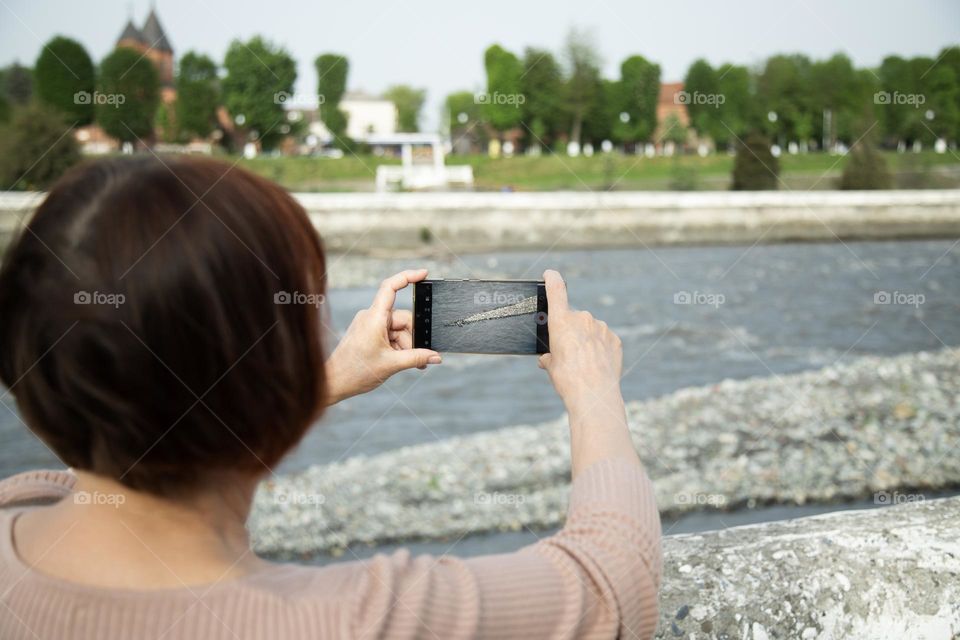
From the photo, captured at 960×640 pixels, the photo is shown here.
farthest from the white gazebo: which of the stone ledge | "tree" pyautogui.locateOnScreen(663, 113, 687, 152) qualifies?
the stone ledge

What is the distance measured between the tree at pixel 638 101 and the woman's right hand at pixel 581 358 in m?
48.5

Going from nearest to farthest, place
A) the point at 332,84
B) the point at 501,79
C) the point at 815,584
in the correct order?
the point at 815,584
the point at 332,84
the point at 501,79

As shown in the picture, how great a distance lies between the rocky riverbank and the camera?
253 inches

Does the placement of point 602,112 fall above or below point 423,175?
above

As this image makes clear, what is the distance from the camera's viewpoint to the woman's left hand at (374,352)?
1054 millimetres

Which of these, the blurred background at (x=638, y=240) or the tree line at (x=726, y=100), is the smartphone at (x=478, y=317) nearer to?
the blurred background at (x=638, y=240)

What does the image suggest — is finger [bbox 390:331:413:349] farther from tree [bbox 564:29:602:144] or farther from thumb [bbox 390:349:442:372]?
tree [bbox 564:29:602:144]

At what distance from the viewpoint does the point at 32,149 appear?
22.3 metres

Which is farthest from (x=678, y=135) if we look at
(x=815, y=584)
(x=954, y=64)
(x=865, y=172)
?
(x=815, y=584)

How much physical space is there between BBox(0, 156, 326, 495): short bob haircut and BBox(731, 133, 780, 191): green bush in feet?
108

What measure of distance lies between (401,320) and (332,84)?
1611 inches

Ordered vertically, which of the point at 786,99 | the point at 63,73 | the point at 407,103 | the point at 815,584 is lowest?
the point at 815,584

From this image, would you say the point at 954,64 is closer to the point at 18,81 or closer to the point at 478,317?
the point at 18,81

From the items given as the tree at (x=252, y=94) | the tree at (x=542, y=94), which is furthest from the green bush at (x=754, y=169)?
the tree at (x=252, y=94)
